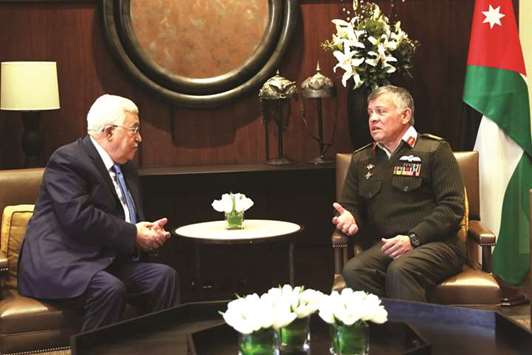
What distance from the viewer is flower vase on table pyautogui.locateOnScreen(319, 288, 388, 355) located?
2.63m

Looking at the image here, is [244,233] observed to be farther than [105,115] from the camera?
Yes

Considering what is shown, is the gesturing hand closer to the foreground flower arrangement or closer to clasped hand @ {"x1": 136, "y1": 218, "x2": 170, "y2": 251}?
clasped hand @ {"x1": 136, "y1": 218, "x2": 170, "y2": 251}

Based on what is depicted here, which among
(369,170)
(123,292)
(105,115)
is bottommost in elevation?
(123,292)

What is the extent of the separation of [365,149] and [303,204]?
1.07 metres

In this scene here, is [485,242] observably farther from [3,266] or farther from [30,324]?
[3,266]

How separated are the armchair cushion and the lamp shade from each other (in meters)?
0.77

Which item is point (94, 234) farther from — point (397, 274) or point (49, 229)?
point (397, 274)

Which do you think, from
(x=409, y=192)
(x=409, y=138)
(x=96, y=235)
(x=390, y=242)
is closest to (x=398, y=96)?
(x=409, y=138)

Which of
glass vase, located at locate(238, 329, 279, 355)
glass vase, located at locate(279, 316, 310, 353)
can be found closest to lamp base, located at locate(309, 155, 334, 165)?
glass vase, located at locate(279, 316, 310, 353)

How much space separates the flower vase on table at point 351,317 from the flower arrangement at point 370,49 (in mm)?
2381

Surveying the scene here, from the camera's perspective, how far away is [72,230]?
12.9 feet

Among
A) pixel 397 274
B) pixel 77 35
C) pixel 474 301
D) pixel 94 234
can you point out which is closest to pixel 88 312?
pixel 94 234

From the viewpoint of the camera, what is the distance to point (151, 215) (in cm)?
540

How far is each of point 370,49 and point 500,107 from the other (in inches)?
32.3
